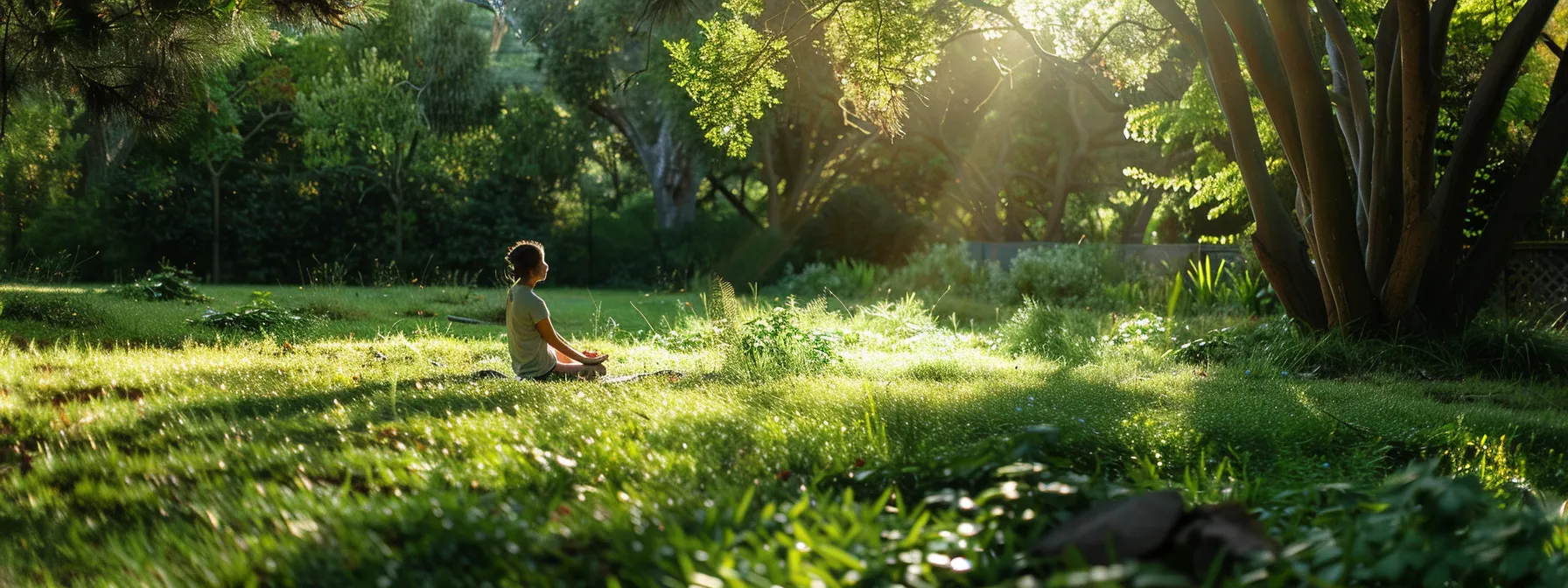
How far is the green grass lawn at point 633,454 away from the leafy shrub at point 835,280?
10.2m

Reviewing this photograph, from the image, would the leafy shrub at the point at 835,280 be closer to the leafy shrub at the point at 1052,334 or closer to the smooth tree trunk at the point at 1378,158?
the leafy shrub at the point at 1052,334

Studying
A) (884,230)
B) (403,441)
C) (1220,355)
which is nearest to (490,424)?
(403,441)

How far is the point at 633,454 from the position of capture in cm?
367

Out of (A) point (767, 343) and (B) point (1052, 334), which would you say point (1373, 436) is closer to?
(A) point (767, 343)

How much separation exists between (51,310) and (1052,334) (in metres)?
9.08

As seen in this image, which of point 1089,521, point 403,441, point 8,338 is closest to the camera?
point 1089,521

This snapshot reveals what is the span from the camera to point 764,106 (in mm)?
21375

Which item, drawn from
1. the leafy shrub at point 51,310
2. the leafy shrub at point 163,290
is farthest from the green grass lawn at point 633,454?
the leafy shrub at point 163,290

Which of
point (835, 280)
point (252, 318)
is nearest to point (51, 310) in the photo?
point (252, 318)

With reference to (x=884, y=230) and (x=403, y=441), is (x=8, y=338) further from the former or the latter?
(x=884, y=230)

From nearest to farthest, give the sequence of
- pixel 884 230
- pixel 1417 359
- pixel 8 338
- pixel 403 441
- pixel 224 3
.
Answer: pixel 403 441 < pixel 224 3 < pixel 8 338 < pixel 1417 359 < pixel 884 230

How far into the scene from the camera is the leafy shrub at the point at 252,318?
9758mm

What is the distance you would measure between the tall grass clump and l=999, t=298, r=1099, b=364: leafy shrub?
6.17 ft

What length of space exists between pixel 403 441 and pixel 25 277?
12172mm
